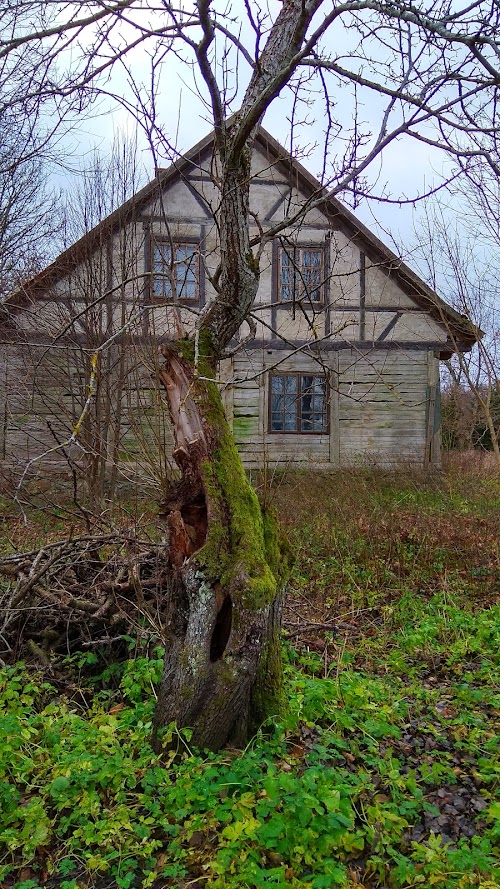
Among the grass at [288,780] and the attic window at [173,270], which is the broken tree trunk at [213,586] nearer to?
the grass at [288,780]

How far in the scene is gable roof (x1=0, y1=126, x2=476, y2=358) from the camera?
32.4 ft

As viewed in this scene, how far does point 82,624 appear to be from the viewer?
15.4ft

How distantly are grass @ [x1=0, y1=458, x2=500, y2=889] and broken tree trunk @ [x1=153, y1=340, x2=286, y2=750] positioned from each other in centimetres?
18

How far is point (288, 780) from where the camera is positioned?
263 centimetres

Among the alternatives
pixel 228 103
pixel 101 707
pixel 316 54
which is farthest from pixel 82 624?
pixel 316 54

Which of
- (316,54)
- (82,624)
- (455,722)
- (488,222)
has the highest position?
(488,222)

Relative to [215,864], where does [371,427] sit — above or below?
above

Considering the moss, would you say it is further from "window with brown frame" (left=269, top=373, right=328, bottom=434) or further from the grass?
"window with brown frame" (left=269, top=373, right=328, bottom=434)

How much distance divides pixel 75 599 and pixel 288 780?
8.32 feet

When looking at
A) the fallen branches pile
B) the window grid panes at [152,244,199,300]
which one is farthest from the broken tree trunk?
the fallen branches pile

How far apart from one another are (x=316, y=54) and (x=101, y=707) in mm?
4321

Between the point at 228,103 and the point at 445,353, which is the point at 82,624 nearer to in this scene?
the point at 228,103

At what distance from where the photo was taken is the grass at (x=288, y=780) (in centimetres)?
250

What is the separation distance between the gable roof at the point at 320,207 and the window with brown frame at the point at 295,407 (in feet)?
9.82
